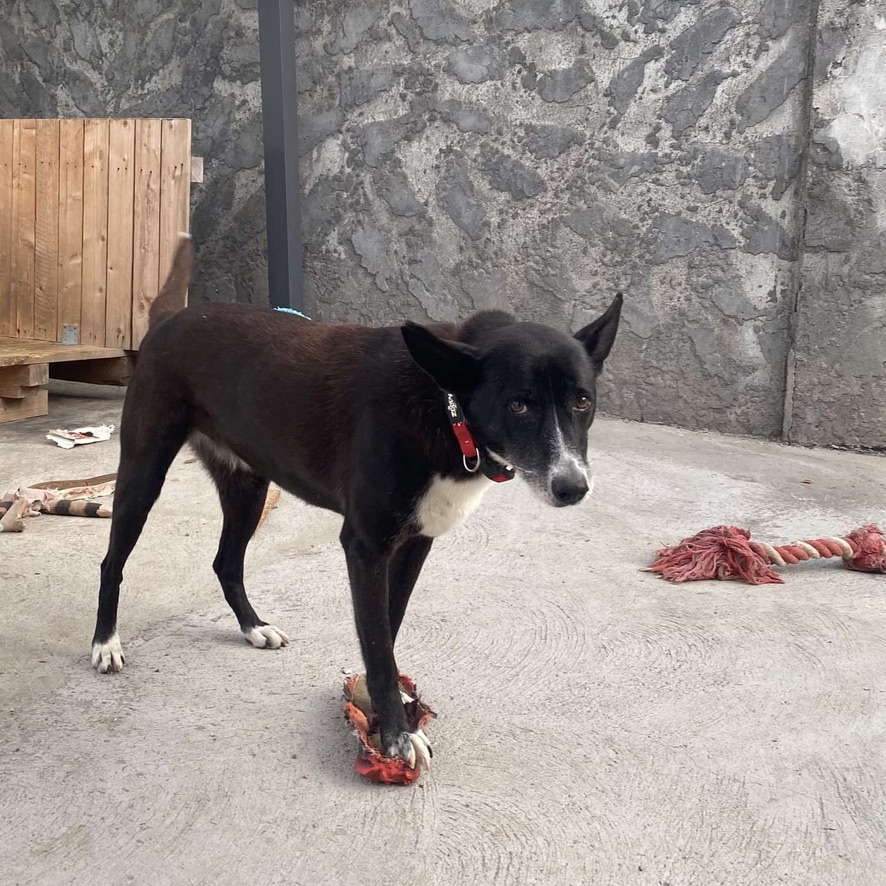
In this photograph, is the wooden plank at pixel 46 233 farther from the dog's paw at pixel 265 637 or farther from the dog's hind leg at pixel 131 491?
the dog's paw at pixel 265 637

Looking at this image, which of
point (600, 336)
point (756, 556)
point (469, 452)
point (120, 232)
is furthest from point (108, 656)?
point (120, 232)

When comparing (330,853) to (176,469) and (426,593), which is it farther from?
(176,469)

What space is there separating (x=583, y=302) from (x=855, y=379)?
129cm

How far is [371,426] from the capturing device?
6.92ft

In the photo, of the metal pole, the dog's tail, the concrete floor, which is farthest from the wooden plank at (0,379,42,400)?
the dog's tail

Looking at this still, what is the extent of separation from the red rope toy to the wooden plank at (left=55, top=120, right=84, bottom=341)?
146 inches

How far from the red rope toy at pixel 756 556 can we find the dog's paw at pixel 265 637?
3.96ft

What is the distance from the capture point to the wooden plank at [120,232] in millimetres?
5355

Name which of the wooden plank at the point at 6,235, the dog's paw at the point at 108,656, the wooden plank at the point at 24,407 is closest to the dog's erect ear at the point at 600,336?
the dog's paw at the point at 108,656

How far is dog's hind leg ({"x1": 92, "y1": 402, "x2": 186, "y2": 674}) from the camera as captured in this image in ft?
8.39

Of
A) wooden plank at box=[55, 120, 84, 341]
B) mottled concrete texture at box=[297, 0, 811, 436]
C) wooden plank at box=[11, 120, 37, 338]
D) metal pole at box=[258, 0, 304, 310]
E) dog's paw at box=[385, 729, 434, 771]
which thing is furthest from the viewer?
wooden plank at box=[11, 120, 37, 338]

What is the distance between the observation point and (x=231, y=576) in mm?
2777

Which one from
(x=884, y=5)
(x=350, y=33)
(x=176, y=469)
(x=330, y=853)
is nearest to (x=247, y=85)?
(x=350, y=33)

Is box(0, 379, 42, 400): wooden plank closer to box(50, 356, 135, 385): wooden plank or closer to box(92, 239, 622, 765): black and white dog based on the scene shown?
box(50, 356, 135, 385): wooden plank
